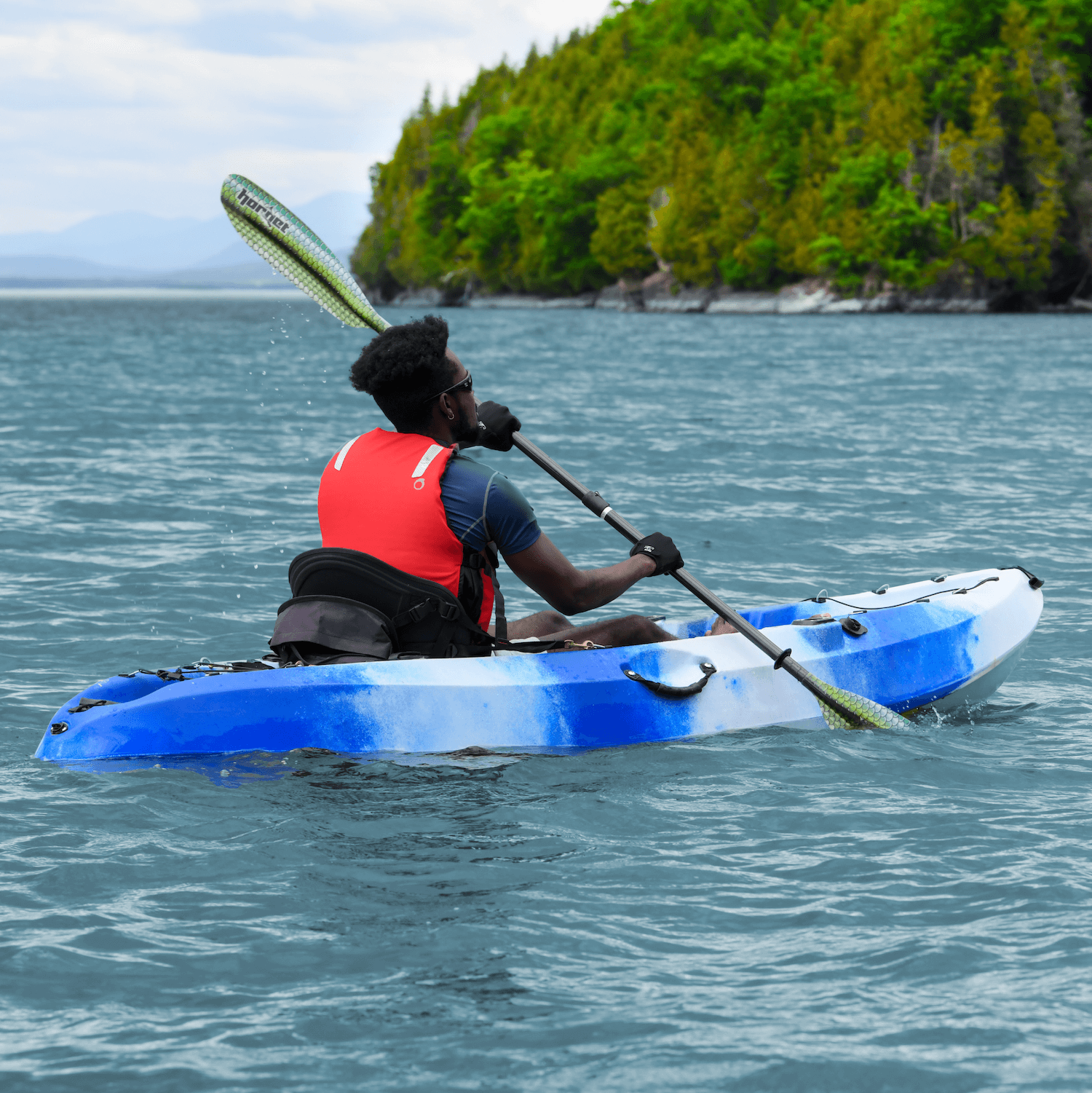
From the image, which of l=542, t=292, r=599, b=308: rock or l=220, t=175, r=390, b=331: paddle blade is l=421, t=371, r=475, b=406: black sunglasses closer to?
l=220, t=175, r=390, b=331: paddle blade

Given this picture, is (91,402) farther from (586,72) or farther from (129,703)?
(586,72)

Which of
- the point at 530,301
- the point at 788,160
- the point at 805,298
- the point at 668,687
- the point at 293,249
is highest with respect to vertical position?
the point at 788,160

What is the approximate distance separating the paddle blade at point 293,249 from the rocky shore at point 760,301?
5063cm

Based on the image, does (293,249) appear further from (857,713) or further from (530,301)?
(530,301)

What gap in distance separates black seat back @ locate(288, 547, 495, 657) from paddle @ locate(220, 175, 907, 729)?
2.70ft

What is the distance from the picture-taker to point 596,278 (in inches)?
3041

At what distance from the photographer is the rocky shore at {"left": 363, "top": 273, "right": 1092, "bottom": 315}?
177 feet

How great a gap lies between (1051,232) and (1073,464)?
42.1 metres

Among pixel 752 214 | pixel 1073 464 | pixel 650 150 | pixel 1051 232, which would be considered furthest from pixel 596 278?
pixel 1073 464

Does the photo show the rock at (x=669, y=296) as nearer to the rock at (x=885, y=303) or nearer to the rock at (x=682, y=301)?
the rock at (x=682, y=301)

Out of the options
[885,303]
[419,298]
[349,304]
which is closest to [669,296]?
[885,303]

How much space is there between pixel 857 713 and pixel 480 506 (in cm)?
183

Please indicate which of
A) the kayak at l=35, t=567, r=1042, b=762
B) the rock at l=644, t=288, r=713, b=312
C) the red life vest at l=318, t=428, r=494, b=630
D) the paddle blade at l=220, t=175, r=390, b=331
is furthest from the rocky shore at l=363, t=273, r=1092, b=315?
the red life vest at l=318, t=428, r=494, b=630

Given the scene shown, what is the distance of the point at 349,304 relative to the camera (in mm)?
6234
